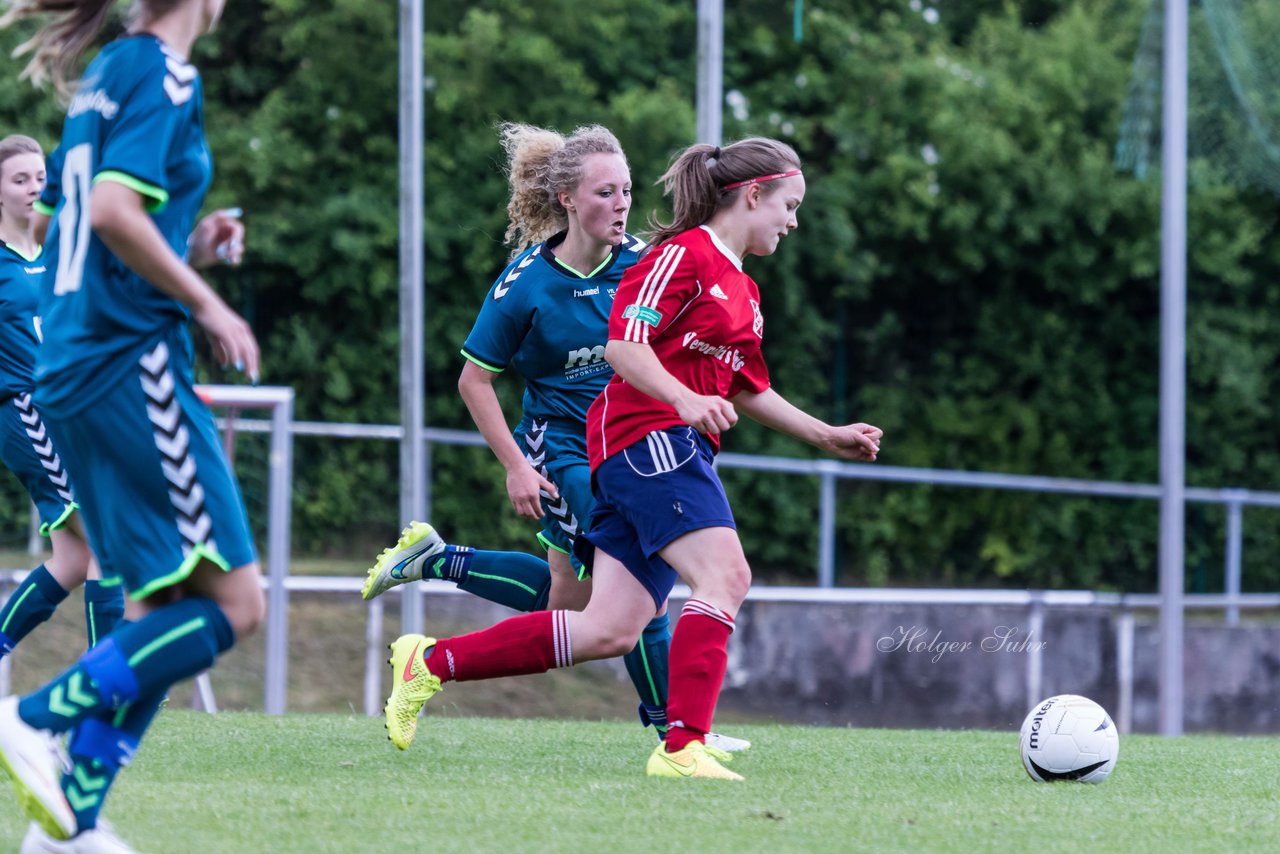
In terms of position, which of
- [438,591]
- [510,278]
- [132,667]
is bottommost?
[438,591]

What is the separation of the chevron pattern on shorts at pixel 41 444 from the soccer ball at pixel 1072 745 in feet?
10.5

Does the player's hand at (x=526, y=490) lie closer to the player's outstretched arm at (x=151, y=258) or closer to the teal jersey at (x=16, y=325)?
the teal jersey at (x=16, y=325)

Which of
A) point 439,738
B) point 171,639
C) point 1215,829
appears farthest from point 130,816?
point 1215,829

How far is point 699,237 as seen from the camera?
15.0ft

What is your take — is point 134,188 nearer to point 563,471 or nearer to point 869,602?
point 563,471

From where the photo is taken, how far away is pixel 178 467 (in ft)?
10.2

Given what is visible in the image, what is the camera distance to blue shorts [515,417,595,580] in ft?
16.8

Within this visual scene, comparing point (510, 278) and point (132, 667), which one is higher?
point (510, 278)

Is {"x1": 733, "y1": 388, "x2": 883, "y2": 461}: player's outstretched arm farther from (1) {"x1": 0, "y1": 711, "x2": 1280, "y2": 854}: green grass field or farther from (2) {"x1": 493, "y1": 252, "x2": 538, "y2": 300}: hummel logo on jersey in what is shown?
(1) {"x1": 0, "y1": 711, "x2": 1280, "y2": 854}: green grass field

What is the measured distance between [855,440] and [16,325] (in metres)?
2.78

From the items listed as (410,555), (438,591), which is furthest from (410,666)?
(438,591)

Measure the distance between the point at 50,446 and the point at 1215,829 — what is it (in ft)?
12.4

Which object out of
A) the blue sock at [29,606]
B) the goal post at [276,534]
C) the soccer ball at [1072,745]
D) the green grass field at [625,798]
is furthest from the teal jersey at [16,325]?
the soccer ball at [1072,745]

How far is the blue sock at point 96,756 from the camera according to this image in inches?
121
